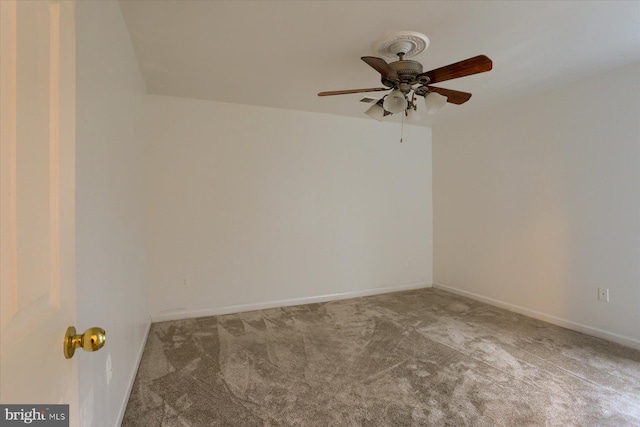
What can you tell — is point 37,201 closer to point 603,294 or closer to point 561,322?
point 603,294

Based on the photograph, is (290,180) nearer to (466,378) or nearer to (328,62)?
(328,62)

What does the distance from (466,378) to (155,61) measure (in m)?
3.42

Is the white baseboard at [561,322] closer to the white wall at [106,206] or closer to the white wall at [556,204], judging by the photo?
the white wall at [556,204]

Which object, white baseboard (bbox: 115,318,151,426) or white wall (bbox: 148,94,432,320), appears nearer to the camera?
white baseboard (bbox: 115,318,151,426)

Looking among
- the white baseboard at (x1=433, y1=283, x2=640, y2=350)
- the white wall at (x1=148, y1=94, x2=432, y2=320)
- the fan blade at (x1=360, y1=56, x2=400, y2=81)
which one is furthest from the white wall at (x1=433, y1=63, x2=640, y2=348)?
the fan blade at (x1=360, y1=56, x2=400, y2=81)

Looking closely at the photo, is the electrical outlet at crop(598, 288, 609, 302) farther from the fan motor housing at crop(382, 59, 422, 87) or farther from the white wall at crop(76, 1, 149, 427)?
the white wall at crop(76, 1, 149, 427)

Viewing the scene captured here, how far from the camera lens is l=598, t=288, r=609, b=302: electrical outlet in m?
2.86

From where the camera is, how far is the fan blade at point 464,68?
1.79 meters

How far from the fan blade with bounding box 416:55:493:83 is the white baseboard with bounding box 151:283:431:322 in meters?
2.86

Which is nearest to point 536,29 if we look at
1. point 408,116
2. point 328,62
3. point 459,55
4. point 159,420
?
point 459,55

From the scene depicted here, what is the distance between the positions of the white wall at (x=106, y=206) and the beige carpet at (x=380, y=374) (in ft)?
1.38

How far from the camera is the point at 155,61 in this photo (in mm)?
2621

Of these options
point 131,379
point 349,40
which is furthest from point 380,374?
point 349,40

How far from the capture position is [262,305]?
148 inches
